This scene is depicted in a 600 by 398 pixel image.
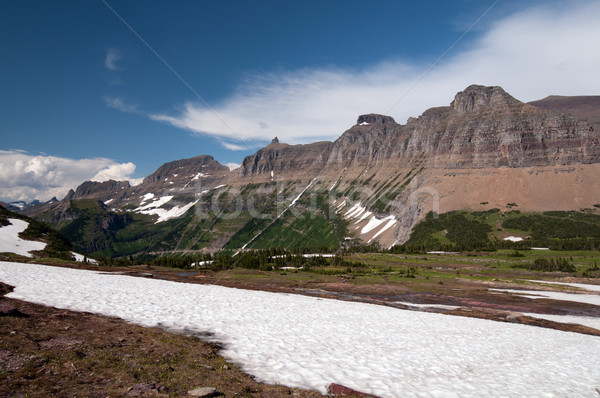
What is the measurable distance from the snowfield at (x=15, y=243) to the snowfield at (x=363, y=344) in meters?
58.2

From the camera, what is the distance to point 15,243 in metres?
82.4

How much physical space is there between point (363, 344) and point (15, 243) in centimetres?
10102

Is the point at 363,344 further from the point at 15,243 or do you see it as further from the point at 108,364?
the point at 15,243

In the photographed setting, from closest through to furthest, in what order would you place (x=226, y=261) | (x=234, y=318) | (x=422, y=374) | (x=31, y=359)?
(x=31, y=359)
(x=422, y=374)
(x=234, y=318)
(x=226, y=261)

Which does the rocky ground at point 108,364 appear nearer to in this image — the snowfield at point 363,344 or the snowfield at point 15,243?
the snowfield at point 363,344

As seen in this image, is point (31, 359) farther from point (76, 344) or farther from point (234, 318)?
point (234, 318)

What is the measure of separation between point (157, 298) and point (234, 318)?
9602 millimetres

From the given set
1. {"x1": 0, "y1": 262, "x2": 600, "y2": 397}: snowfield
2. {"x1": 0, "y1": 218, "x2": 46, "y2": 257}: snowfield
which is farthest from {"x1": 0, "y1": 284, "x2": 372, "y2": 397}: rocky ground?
{"x1": 0, "y1": 218, "x2": 46, "y2": 257}: snowfield

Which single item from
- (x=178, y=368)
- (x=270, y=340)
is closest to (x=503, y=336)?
(x=270, y=340)

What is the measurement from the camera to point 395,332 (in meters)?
24.4

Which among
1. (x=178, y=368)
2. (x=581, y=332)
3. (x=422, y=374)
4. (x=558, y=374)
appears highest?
(x=178, y=368)

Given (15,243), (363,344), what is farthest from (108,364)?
(15,243)

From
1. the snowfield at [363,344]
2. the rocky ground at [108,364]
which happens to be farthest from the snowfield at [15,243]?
the rocky ground at [108,364]

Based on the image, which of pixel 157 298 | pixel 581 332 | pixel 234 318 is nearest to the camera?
pixel 234 318
